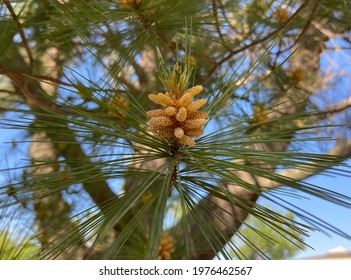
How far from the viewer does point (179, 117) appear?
0.44 m

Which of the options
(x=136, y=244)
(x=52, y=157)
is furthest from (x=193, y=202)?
(x=52, y=157)

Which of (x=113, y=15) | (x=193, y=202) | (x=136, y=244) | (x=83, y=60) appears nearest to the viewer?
(x=193, y=202)

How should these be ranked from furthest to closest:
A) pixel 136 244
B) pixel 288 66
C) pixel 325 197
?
pixel 288 66
pixel 136 244
pixel 325 197

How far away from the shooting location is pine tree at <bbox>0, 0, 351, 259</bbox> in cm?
43

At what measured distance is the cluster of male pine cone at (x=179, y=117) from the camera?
1.45 feet

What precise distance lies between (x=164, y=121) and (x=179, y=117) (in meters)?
0.02

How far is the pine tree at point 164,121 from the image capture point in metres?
0.43

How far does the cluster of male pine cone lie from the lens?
44 cm

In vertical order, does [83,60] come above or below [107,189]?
above

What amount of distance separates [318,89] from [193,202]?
0.92 m

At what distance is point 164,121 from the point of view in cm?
45

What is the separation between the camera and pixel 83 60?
115 centimetres

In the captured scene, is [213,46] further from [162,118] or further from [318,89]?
[162,118]
